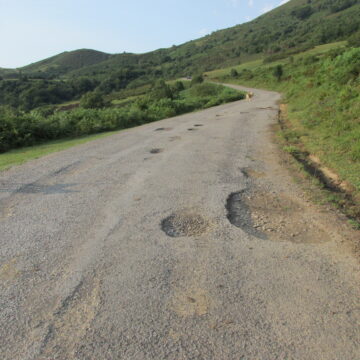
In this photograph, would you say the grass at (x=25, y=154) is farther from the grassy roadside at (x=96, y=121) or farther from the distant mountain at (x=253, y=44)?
the distant mountain at (x=253, y=44)

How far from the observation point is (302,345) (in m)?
2.29

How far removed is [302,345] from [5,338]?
2.20m

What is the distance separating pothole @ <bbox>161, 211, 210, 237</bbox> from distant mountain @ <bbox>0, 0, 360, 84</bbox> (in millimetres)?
65495

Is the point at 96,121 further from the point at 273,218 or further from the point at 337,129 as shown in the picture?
the point at 273,218

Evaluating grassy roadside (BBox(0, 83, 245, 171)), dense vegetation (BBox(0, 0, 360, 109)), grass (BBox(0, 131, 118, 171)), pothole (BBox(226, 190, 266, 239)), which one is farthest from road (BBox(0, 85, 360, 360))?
dense vegetation (BBox(0, 0, 360, 109))

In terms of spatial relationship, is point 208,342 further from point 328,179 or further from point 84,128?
point 84,128

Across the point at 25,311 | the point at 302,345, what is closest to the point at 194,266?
the point at 302,345

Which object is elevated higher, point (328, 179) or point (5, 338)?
point (5, 338)

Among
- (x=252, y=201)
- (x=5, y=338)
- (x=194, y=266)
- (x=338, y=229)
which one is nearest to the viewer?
(x=5, y=338)

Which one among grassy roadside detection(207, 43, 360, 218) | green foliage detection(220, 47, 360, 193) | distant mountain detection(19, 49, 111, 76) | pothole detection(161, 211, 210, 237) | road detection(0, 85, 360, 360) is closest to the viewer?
road detection(0, 85, 360, 360)

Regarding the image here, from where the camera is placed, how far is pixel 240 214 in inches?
176

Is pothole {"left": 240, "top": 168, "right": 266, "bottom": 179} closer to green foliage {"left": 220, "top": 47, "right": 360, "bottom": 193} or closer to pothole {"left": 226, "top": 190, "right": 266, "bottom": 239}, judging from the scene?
pothole {"left": 226, "top": 190, "right": 266, "bottom": 239}

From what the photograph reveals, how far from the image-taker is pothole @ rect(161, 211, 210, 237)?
4.01m

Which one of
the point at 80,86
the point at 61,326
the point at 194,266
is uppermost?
the point at 61,326
